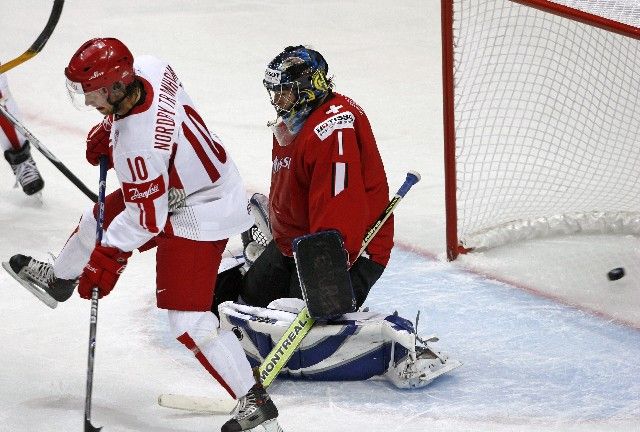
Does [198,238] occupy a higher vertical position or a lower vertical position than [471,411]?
higher

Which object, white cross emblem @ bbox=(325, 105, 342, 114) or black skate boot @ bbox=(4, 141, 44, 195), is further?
black skate boot @ bbox=(4, 141, 44, 195)

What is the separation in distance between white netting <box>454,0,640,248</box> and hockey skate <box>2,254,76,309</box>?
1609 mm

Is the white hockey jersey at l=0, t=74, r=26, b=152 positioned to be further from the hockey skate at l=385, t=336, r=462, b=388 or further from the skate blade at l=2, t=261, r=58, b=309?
the hockey skate at l=385, t=336, r=462, b=388

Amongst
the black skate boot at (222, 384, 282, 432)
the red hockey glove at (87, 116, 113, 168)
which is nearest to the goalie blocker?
the black skate boot at (222, 384, 282, 432)

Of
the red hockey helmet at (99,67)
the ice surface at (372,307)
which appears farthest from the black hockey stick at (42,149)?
the red hockey helmet at (99,67)

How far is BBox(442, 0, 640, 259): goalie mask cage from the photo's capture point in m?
4.71

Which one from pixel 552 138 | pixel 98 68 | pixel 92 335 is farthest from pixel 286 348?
pixel 552 138

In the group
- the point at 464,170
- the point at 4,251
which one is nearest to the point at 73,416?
the point at 4,251

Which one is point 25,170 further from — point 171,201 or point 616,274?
point 616,274

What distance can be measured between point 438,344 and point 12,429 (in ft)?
4.31

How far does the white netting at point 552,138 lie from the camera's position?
475 cm

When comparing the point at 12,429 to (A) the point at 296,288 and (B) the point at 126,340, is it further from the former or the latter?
(A) the point at 296,288

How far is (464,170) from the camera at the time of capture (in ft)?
15.6

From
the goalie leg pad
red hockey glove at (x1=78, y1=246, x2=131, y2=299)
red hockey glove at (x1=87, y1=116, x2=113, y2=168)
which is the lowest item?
the goalie leg pad
